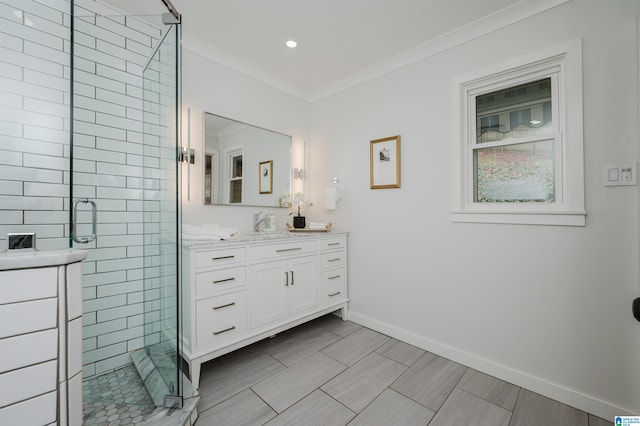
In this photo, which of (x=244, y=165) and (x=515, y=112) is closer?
(x=515, y=112)

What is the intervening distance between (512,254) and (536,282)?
8.6 inches

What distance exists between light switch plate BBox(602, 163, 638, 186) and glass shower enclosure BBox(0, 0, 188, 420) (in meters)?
2.41

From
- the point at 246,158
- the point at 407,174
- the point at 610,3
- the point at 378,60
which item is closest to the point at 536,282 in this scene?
the point at 407,174

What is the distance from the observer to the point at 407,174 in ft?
8.18

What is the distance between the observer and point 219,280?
1.91 m

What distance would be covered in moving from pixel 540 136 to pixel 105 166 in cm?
291

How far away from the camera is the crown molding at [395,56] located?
1883 mm

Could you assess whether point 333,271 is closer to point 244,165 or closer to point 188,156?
point 244,165

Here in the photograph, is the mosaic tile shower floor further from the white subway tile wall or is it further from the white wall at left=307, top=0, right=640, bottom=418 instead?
the white wall at left=307, top=0, right=640, bottom=418

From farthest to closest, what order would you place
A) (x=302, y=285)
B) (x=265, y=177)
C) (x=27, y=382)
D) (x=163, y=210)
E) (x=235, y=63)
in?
1. (x=265, y=177)
2. (x=235, y=63)
3. (x=302, y=285)
4. (x=163, y=210)
5. (x=27, y=382)

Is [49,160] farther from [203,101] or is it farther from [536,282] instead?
[536,282]

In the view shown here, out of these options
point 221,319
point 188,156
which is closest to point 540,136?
point 221,319

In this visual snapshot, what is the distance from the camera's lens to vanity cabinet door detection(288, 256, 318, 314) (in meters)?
Answer: 2.40

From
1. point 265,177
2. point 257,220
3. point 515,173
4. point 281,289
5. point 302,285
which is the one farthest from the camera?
point 265,177
